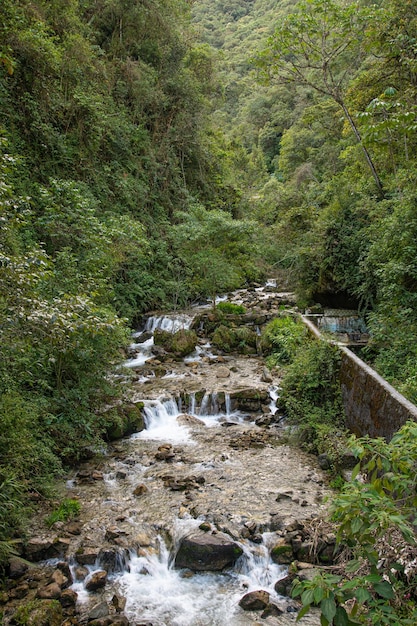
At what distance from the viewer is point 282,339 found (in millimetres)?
11711

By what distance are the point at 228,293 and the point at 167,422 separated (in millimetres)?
11434

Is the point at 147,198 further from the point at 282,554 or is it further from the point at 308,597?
the point at 308,597

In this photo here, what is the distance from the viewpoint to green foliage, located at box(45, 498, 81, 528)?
5.70 meters

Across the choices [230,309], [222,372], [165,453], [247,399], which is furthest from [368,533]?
[230,309]

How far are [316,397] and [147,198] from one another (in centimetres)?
1277

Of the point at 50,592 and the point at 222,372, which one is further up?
the point at 222,372

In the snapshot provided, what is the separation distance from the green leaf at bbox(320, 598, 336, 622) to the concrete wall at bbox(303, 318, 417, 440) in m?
3.20

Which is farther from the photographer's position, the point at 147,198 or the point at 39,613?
the point at 147,198

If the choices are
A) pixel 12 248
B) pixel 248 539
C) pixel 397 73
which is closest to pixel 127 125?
pixel 397 73

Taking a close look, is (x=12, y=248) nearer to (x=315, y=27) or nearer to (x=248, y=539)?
(x=248, y=539)

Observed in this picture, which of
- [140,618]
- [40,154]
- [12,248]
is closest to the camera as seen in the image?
[140,618]

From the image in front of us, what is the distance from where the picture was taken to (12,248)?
7.24 metres

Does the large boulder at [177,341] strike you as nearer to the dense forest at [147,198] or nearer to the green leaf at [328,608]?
the dense forest at [147,198]

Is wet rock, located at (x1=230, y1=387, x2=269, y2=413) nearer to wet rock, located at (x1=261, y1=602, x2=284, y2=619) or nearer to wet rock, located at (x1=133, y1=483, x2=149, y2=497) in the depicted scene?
wet rock, located at (x1=133, y1=483, x2=149, y2=497)
